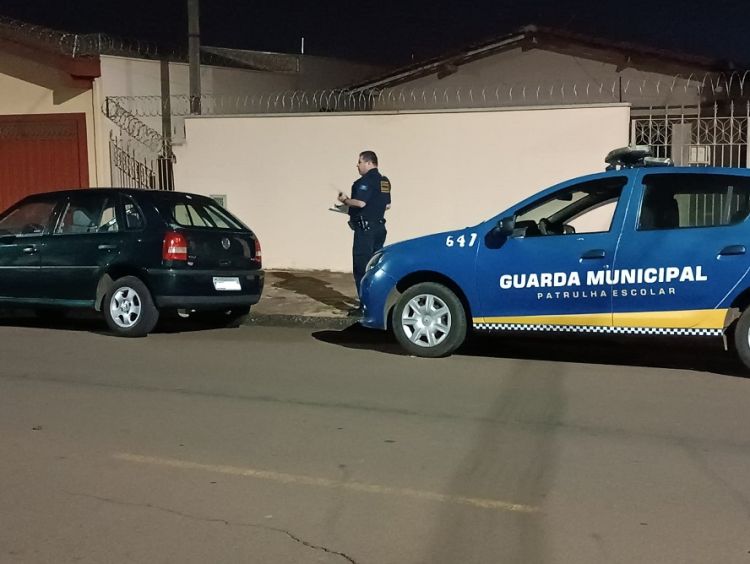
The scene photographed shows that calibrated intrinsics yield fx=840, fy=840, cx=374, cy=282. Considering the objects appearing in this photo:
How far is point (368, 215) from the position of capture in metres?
9.91

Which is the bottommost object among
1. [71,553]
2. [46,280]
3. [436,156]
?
[71,553]

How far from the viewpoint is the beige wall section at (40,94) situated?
15.9 metres

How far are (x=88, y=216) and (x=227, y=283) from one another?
1.82 meters

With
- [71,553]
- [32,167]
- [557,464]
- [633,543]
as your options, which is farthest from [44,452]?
[32,167]

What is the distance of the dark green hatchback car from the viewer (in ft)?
29.9

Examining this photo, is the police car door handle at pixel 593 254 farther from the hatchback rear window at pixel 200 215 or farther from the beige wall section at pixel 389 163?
the beige wall section at pixel 389 163

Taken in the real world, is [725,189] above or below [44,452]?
above

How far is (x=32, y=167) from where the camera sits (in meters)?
16.3

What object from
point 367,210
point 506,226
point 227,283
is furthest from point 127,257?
point 506,226

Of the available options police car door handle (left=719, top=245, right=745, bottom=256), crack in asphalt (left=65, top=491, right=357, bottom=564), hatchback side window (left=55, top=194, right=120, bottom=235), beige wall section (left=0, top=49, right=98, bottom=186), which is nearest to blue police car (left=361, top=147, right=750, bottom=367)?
police car door handle (left=719, top=245, right=745, bottom=256)

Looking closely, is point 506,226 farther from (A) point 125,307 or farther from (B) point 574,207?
(A) point 125,307

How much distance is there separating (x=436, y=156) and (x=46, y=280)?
6100 mm

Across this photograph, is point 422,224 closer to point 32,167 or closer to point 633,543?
point 32,167

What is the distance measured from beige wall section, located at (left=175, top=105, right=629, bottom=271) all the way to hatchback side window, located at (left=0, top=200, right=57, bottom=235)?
4519 millimetres
